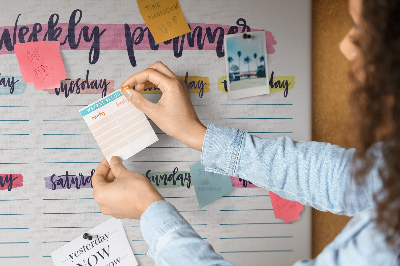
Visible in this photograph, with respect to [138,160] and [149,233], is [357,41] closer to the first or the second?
[149,233]

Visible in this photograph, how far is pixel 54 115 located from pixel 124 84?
197 millimetres

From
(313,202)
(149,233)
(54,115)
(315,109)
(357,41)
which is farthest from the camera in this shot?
(315,109)

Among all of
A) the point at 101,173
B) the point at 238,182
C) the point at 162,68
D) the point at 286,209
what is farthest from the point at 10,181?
the point at 286,209

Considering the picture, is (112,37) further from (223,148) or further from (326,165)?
(326,165)

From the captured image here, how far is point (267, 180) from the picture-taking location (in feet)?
2.30

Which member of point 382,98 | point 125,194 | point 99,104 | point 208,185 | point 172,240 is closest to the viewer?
point 382,98

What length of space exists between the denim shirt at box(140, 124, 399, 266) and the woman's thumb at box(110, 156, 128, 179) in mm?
159

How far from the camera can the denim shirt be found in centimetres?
54

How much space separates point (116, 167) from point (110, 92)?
0.62ft

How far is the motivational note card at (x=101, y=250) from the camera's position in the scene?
2.74 feet

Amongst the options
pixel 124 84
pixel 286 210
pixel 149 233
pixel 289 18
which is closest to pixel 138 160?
pixel 124 84

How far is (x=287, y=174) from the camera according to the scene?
27.2 inches

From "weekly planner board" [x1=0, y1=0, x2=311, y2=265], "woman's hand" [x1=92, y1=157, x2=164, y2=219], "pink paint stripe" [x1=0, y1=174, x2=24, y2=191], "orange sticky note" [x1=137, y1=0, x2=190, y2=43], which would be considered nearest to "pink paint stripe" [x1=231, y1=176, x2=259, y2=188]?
"weekly planner board" [x1=0, y1=0, x2=311, y2=265]

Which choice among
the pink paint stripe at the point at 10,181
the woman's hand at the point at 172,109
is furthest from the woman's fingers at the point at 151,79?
the pink paint stripe at the point at 10,181
